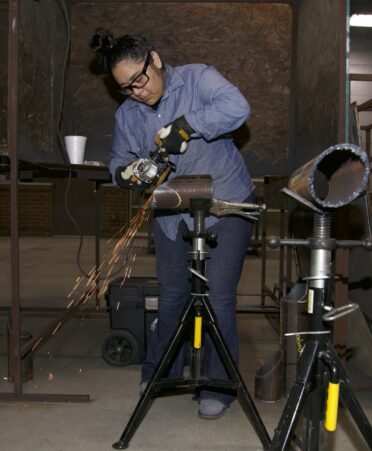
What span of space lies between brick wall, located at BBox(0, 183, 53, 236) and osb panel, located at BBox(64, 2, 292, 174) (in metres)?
8.29

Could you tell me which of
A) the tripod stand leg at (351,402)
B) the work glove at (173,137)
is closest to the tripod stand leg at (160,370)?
the work glove at (173,137)

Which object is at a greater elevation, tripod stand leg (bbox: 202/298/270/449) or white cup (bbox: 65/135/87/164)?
white cup (bbox: 65/135/87/164)

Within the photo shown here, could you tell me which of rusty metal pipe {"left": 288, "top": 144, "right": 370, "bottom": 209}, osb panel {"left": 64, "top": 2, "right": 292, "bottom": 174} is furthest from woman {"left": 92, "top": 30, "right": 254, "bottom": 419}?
osb panel {"left": 64, "top": 2, "right": 292, "bottom": 174}

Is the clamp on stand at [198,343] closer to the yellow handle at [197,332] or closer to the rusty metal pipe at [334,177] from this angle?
the yellow handle at [197,332]

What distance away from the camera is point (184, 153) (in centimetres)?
193

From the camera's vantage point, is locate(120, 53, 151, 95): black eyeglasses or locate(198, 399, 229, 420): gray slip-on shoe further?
locate(198, 399, 229, 420): gray slip-on shoe

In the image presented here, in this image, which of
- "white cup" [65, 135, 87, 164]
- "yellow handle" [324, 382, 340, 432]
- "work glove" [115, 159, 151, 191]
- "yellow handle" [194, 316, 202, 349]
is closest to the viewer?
"yellow handle" [324, 382, 340, 432]

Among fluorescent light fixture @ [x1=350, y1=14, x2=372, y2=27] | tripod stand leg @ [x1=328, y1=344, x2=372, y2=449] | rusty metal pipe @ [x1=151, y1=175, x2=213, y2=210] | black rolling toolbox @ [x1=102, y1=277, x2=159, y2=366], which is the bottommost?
black rolling toolbox @ [x1=102, y1=277, x2=159, y2=366]

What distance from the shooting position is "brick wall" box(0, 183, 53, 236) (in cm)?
1124

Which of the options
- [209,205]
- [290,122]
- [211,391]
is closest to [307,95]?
[290,122]

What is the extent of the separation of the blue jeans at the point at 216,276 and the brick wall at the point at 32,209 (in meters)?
9.56

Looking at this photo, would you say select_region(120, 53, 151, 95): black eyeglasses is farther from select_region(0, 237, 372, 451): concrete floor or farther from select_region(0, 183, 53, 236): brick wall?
select_region(0, 183, 53, 236): brick wall

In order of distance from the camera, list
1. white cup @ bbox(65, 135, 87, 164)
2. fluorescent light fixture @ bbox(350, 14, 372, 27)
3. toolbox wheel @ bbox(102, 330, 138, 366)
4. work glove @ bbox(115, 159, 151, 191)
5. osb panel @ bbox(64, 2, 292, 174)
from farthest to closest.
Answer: fluorescent light fixture @ bbox(350, 14, 372, 27) < osb panel @ bbox(64, 2, 292, 174) < white cup @ bbox(65, 135, 87, 164) < toolbox wheel @ bbox(102, 330, 138, 366) < work glove @ bbox(115, 159, 151, 191)

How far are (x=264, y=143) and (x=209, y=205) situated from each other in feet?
5.88
